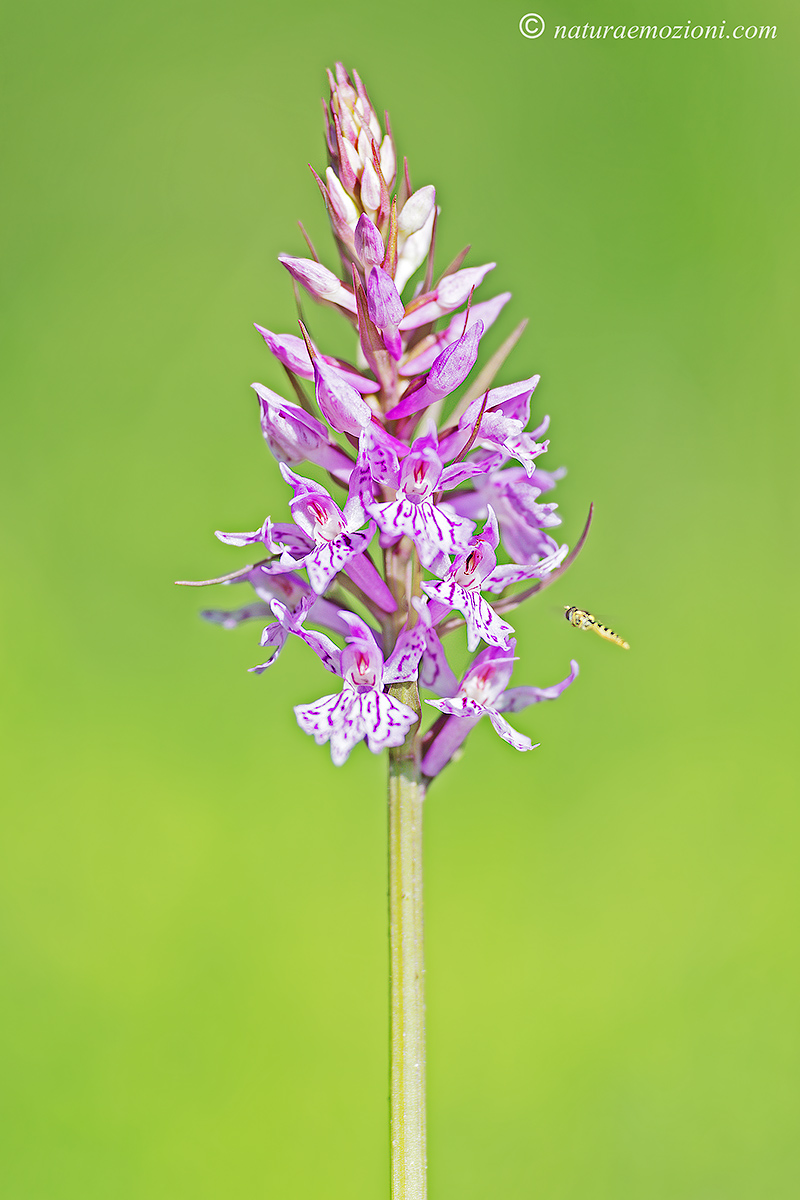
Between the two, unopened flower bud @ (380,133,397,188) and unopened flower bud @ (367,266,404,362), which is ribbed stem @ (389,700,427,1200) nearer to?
unopened flower bud @ (367,266,404,362)

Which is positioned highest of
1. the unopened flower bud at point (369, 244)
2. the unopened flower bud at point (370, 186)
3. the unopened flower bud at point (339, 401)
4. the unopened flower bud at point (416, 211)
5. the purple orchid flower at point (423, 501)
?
the unopened flower bud at point (416, 211)

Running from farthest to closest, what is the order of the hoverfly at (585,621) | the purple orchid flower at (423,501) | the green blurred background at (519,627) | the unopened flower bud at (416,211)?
1. the green blurred background at (519,627)
2. the hoverfly at (585,621)
3. the unopened flower bud at (416,211)
4. the purple orchid flower at (423,501)

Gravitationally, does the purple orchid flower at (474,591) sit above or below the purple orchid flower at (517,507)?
below

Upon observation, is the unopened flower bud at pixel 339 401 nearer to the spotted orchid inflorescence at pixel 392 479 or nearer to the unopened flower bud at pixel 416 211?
the spotted orchid inflorescence at pixel 392 479

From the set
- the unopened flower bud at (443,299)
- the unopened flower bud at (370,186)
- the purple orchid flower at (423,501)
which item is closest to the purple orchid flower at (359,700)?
the purple orchid flower at (423,501)

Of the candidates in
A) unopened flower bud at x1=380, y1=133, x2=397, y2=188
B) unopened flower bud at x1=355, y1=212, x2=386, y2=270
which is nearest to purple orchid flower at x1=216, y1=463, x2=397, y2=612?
unopened flower bud at x1=355, y1=212, x2=386, y2=270

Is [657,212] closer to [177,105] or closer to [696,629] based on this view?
[696,629]

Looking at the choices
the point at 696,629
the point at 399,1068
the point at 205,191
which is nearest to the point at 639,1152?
the point at 696,629

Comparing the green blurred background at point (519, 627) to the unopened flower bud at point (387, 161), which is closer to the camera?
the unopened flower bud at point (387, 161)
